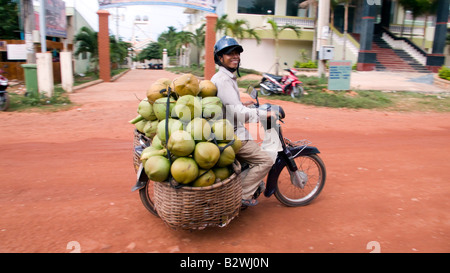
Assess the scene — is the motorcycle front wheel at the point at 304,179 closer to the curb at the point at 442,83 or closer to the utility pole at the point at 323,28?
the utility pole at the point at 323,28

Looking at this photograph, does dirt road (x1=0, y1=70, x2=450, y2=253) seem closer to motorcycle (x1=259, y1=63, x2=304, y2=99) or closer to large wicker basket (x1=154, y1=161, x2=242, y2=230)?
large wicker basket (x1=154, y1=161, x2=242, y2=230)

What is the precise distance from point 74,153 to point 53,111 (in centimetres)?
415

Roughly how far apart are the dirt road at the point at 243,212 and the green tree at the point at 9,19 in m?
13.3

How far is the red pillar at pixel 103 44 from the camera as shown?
18188 mm

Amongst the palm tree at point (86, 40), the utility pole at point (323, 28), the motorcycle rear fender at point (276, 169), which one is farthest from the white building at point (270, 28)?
the motorcycle rear fender at point (276, 169)

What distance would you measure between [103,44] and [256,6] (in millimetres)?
12295

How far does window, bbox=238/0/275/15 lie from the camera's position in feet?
84.0

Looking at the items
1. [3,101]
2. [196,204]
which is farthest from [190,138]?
[3,101]

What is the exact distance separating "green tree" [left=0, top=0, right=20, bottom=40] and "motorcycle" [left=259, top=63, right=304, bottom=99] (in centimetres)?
1360

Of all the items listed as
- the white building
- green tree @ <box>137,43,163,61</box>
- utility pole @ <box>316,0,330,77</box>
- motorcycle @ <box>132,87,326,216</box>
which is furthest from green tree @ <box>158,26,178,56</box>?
motorcycle @ <box>132,87,326,216</box>

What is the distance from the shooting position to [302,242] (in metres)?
3.20

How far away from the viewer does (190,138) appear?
9.36 feet
